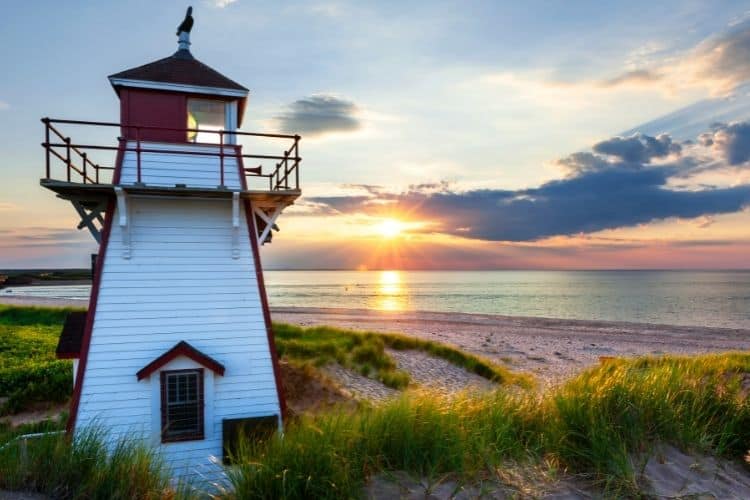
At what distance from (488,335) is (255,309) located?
31.6 metres

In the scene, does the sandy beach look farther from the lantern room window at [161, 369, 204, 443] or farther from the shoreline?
the lantern room window at [161, 369, 204, 443]

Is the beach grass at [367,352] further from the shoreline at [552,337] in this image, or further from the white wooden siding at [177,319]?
the white wooden siding at [177,319]

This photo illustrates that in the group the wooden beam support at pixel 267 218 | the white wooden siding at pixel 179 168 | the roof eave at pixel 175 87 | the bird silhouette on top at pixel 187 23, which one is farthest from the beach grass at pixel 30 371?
the bird silhouette on top at pixel 187 23

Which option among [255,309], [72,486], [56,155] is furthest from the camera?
[255,309]

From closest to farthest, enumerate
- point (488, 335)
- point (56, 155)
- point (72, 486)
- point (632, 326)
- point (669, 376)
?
point (72, 486) < point (669, 376) < point (56, 155) < point (488, 335) < point (632, 326)

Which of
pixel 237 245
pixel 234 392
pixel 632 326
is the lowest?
pixel 632 326

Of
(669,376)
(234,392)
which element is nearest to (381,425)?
(669,376)

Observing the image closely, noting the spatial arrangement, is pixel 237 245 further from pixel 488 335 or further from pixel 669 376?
pixel 488 335

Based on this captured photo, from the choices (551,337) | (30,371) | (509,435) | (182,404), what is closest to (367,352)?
(182,404)

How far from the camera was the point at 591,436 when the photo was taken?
481 centimetres

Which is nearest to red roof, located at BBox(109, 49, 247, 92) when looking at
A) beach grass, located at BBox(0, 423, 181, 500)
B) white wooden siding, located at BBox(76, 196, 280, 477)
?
white wooden siding, located at BBox(76, 196, 280, 477)

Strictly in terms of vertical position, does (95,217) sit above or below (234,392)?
above

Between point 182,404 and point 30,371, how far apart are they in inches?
383

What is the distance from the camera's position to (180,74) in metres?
11.2
